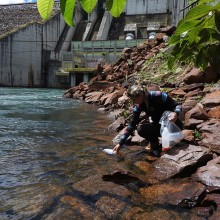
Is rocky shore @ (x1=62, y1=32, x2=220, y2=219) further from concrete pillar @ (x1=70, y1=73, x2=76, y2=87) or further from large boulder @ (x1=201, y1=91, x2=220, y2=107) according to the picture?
concrete pillar @ (x1=70, y1=73, x2=76, y2=87)

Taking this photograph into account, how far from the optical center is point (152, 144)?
4188 mm

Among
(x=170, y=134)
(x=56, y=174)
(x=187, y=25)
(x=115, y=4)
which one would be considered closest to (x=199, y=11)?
(x=187, y=25)

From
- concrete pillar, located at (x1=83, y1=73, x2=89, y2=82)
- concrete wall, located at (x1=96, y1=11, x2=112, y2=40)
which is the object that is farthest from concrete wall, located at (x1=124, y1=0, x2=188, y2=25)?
concrete pillar, located at (x1=83, y1=73, x2=89, y2=82)

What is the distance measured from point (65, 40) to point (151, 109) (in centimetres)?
2855

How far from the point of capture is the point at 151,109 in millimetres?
3967

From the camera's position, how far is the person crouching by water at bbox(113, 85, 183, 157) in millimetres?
3643

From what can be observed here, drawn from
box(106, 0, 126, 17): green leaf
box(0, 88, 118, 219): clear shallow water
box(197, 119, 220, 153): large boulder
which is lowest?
box(0, 88, 118, 219): clear shallow water

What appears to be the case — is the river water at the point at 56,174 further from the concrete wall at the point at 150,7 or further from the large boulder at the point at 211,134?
the concrete wall at the point at 150,7

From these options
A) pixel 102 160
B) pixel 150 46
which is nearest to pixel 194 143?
pixel 102 160

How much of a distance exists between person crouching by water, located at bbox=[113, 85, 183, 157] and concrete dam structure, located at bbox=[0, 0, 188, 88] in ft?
63.9

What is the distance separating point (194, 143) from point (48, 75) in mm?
26565

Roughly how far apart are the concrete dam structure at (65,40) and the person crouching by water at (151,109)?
19464mm

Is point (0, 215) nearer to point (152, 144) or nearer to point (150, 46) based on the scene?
point (152, 144)

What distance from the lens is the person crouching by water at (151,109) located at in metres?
3.64
